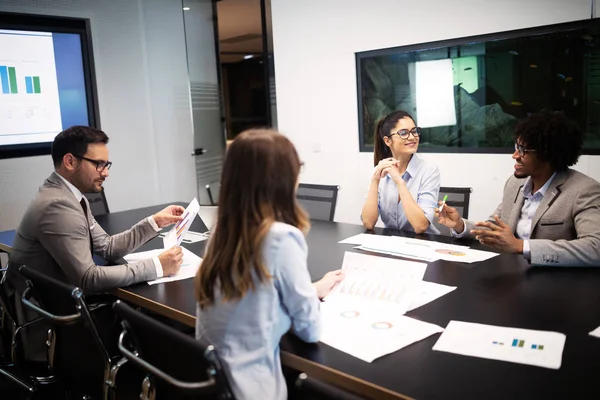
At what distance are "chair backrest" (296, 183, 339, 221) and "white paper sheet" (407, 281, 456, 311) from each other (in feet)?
4.70

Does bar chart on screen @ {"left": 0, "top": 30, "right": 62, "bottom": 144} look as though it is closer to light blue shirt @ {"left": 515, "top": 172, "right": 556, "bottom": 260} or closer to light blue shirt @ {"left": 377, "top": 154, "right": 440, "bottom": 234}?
light blue shirt @ {"left": 377, "top": 154, "right": 440, "bottom": 234}

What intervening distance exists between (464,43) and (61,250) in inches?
134

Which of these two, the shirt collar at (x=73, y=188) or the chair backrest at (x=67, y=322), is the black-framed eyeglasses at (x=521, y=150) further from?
the shirt collar at (x=73, y=188)

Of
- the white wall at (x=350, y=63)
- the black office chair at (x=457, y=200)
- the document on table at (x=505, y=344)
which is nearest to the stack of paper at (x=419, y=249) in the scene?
the black office chair at (x=457, y=200)

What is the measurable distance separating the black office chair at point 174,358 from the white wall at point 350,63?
332cm

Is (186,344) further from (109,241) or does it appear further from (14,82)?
(14,82)

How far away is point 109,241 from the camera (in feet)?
7.97

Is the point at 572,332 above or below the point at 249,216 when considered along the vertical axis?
below

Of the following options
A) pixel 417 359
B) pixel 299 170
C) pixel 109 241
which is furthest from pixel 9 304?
pixel 417 359

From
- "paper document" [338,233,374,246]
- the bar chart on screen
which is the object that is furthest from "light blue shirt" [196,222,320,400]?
the bar chart on screen

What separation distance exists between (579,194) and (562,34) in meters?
2.19

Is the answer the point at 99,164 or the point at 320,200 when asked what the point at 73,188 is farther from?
the point at 320,200

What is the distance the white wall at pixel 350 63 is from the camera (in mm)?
3963

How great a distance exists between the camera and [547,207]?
2.05 m
